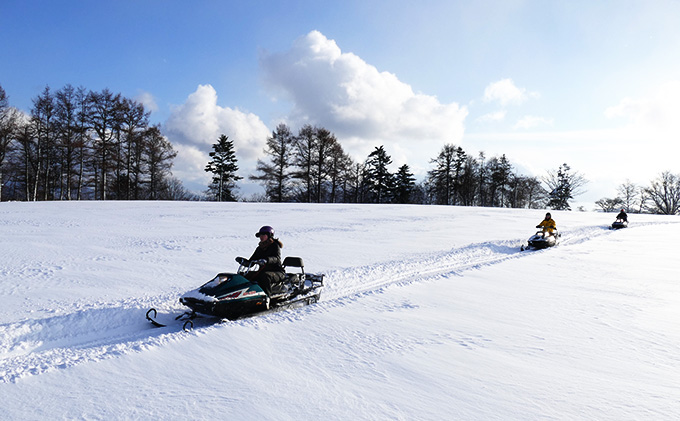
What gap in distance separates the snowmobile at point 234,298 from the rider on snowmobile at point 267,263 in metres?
0.13

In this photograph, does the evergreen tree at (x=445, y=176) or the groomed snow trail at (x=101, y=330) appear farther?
the evergreen tree at (x=445, y=176)

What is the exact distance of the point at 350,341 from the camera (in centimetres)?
491

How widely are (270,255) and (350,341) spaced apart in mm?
2446

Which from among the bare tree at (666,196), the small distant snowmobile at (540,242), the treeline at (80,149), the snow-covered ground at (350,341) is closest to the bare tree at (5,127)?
the treeline at (80,149)

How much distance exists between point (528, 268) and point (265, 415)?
973 centimetres

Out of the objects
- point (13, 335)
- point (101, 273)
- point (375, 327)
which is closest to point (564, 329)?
point (375, 327)

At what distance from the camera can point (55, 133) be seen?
28.2 m

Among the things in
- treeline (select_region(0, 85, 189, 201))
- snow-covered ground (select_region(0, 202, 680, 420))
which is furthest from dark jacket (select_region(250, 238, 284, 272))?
treeline (select_region(0, 85, 189, 201))

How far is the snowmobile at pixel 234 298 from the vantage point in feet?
17.7

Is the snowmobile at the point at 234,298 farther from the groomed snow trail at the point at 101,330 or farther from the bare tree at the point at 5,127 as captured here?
the bare tree at the point at 5,127

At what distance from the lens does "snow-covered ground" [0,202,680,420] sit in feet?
11.0

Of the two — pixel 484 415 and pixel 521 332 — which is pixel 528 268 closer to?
pixel 521 332

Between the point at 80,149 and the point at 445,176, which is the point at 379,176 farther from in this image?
the point at 80,149

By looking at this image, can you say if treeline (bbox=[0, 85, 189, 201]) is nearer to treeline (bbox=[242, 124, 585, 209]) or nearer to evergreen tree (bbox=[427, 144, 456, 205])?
treeline (bbox=[242, 124, 585, 209])
